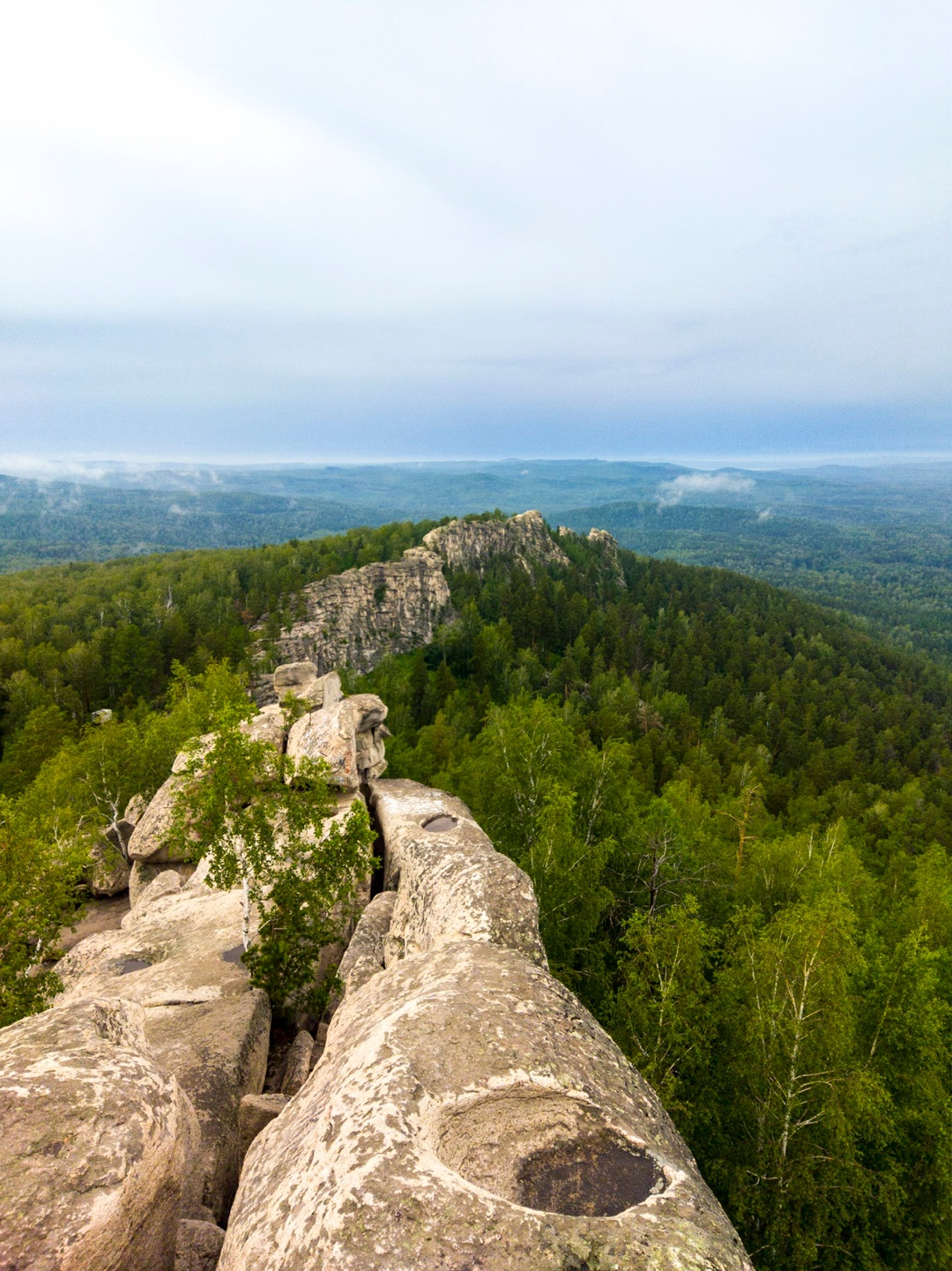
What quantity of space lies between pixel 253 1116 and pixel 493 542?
153646 mm

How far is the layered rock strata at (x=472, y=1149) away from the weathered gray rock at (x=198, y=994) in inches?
146

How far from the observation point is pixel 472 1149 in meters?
7.72

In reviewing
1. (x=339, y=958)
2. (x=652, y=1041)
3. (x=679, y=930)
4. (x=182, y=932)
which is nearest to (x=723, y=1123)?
(x=652, y=1041)

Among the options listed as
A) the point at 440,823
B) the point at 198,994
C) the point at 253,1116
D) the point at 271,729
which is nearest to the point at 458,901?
the point at 253,1116

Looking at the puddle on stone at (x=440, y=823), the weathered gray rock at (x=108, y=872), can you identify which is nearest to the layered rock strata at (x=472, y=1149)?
the puddle on stone at (x=440, y=823)

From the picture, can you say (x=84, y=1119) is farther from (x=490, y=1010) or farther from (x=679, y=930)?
(x=679, y=930)

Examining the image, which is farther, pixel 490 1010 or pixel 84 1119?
pixel 490 1010

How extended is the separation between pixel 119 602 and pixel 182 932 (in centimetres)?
10013

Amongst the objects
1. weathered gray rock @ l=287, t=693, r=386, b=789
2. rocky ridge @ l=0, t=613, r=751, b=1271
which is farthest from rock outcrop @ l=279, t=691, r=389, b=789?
rocky ridge @ l=0, t=613, r=751, b=1271

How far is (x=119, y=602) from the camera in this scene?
10306 cm

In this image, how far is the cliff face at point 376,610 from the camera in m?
110

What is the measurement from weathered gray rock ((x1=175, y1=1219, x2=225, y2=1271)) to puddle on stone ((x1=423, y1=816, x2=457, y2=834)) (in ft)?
51.9

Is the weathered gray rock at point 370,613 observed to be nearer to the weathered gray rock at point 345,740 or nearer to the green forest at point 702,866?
the green forest at point 702,866

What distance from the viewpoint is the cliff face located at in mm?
110375
